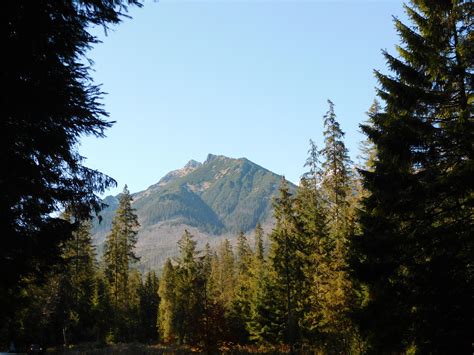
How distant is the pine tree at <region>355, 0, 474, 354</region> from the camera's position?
11047 mm

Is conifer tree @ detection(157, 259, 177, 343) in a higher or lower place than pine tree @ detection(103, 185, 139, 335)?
lower

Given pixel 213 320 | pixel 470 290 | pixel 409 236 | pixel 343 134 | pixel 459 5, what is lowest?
pixel 213 320

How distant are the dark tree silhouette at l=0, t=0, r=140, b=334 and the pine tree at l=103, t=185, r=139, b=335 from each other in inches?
1704

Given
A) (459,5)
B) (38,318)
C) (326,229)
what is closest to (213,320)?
(326,229)

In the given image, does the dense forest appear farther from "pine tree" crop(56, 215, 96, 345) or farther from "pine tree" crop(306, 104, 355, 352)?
"pine tree" crop(56, 215, 96, 345)

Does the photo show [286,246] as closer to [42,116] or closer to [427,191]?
[427,191]

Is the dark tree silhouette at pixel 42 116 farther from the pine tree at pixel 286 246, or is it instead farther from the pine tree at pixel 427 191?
the pine tree at pixel 286 246

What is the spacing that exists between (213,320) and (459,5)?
21.5 m

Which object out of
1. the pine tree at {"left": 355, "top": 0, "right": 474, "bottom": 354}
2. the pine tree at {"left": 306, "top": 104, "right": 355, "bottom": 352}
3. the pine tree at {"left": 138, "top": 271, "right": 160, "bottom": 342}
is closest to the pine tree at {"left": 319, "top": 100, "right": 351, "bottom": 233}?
the pine tree at {"left": 306, "top": 104, "right": 355, "bottom": 352}

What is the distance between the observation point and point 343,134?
33469 millimetres

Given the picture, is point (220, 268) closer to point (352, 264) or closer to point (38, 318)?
point (38, 318)

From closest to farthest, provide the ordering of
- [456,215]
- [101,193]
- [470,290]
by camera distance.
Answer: [101,193] < [470,290] < [456,215]

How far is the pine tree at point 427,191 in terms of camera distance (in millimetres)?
11047

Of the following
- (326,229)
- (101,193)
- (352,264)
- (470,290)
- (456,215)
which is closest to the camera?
(101,193)
